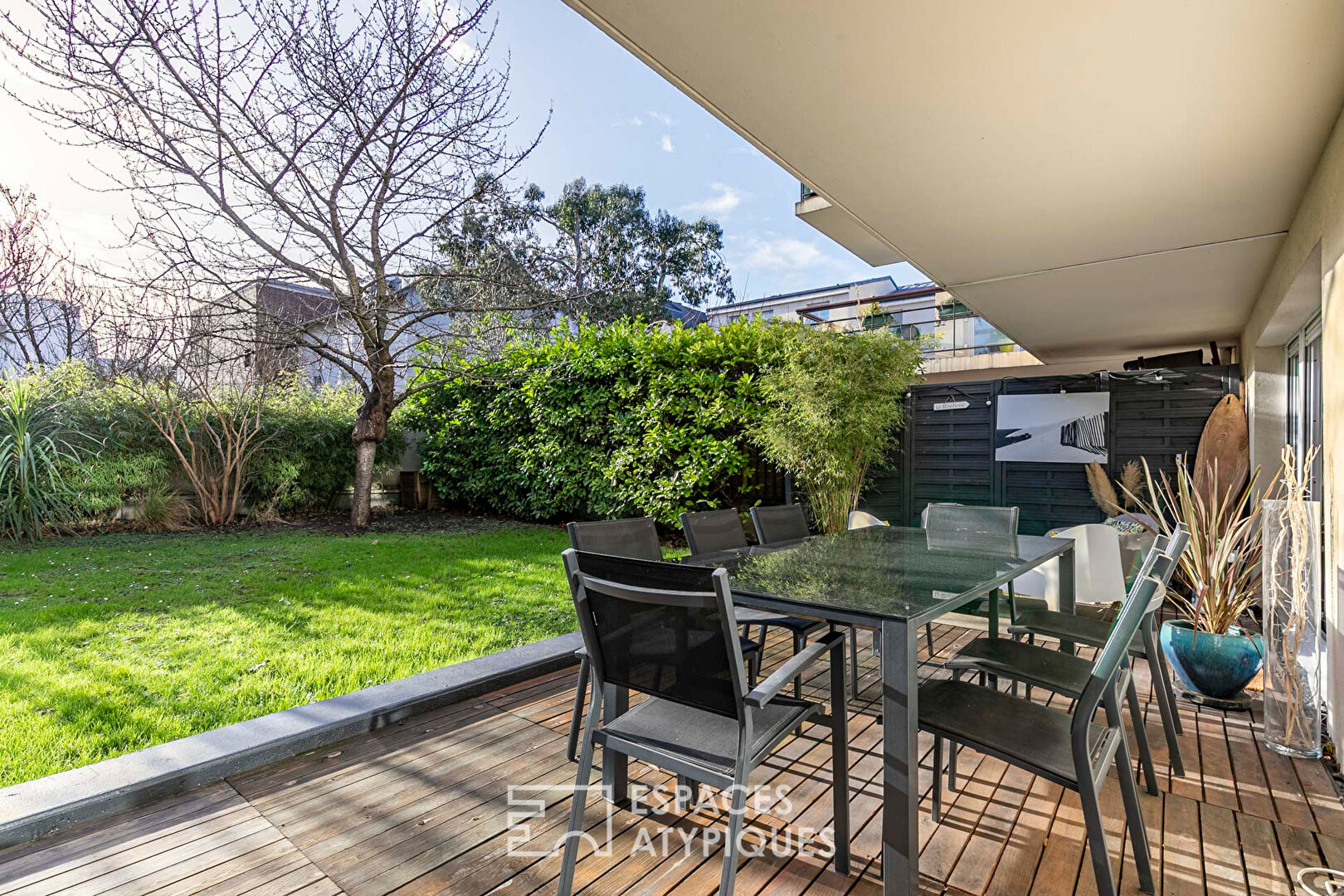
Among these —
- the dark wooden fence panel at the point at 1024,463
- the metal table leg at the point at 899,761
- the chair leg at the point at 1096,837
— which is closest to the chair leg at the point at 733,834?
the metal table leg at the point at 899,761

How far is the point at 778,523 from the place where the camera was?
3270mm

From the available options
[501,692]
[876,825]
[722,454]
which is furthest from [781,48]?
[722,454]

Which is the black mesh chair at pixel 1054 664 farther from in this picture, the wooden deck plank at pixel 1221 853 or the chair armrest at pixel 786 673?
the chair armrest at pixel 786 673

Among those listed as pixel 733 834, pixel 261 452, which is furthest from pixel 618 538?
pixel 261 452

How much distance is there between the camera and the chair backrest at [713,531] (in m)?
2.85

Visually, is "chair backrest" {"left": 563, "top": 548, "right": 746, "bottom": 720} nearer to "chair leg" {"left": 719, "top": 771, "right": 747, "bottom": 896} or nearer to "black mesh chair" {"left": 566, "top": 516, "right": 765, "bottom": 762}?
"chair leg" {"left": 719, "top": 771, "right": 747, "bottom": 896}

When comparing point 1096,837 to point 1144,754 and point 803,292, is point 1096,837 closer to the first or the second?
point 1144,754

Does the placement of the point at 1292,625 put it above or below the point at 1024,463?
below

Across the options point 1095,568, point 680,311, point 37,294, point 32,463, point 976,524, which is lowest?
point 1095,568

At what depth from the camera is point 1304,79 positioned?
1974 mm

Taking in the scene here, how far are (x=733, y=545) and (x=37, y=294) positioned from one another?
417 inches

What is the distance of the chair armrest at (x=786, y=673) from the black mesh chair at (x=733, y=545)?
0.71 metres

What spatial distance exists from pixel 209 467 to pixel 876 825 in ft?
26.2

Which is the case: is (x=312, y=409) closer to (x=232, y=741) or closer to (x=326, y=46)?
(x=326, y=46)
